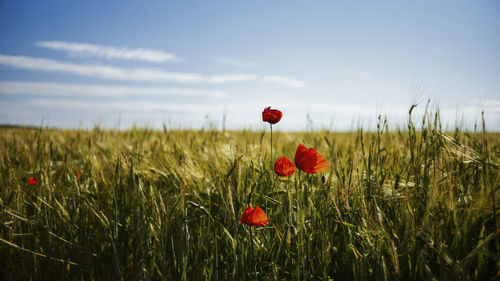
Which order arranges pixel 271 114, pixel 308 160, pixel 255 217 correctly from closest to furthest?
1. pixel 255 217
2. pixel 308 160
3. pixel 271 114

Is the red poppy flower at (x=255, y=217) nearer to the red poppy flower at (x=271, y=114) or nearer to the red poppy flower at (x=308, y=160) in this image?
the red poppy flower at (x=308, y=160)

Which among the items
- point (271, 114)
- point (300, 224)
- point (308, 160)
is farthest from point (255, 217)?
point (271, 114)

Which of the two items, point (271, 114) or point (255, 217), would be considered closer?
point (255, 217)

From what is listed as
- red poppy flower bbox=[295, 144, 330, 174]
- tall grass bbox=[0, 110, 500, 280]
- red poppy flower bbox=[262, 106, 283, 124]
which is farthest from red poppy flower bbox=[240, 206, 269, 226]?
red poppy flower bbox=[262, 106, 283, 124]

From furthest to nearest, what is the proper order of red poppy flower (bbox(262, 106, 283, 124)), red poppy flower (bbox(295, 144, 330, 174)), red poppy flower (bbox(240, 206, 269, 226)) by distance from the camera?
1. red poppy flower (bbox(262, 106, 283, 124))
2. red poppy flower (bbox(295, 144, 330, 174))
3. red poppy flower (bbox(240, 206, 269, 226))

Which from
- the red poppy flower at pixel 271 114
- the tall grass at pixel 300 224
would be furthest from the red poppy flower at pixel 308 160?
the red poppy flower at pixel 271 114

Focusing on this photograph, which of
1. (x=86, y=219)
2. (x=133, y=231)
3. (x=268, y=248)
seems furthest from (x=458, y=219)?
(x=86, y=219)

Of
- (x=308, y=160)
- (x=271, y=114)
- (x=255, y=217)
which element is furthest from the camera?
(x=271, y=114)

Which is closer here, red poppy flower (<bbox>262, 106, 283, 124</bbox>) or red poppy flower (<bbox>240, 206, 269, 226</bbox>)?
red poppy flower (<bbox>240, 206, 269, 226</bbox>)

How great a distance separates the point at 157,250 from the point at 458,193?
3.61 feet

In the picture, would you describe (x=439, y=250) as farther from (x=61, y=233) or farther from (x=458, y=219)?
(x=61, y=233)

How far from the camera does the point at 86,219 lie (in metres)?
1.46

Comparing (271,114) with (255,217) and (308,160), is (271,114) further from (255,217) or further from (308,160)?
(255,217)

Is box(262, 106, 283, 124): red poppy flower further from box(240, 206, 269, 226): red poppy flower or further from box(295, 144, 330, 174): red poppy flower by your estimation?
box(240, 206, 269, 226): red poppy flower
